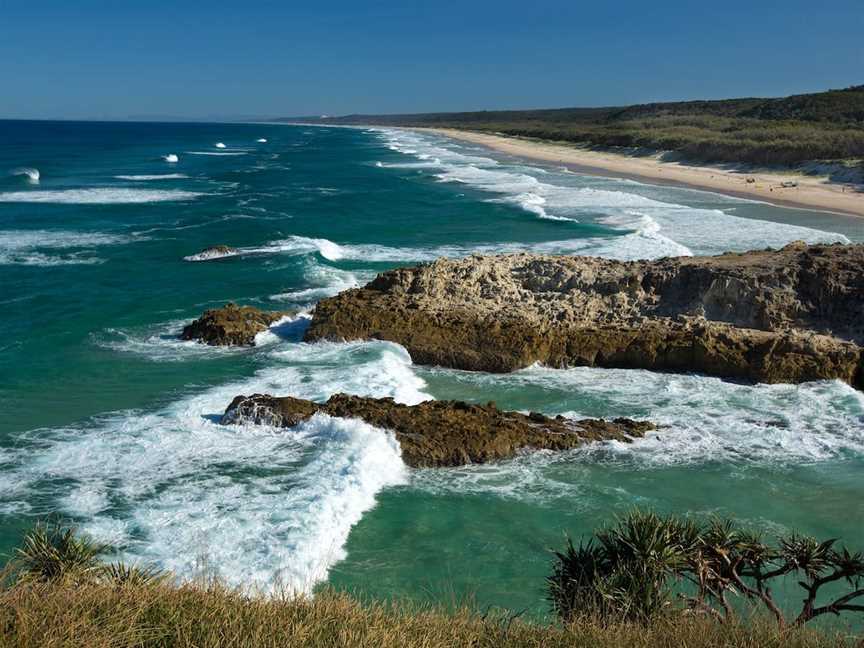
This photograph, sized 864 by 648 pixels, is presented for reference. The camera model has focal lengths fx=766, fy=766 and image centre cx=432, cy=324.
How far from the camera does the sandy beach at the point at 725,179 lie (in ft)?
141

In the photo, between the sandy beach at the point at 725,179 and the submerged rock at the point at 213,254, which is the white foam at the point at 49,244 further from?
the sandy beach at the point at 725,179

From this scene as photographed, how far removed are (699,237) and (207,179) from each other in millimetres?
44995

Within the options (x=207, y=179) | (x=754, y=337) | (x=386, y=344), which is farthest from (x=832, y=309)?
(x=207, y=179)

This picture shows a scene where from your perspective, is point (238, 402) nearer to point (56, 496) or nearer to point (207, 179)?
point (56, 496)

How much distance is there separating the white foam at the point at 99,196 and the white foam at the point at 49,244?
1165cm

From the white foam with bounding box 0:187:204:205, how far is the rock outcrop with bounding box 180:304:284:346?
3169 cm

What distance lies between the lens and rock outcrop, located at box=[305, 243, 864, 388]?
15961 mm

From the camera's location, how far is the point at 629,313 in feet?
58.1

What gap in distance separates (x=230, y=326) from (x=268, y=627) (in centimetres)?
1394

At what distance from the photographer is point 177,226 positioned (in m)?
38.4

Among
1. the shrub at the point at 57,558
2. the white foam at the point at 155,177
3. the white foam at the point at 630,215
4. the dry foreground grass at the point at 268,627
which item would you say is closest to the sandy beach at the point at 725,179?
the white foam at the point at 630,215

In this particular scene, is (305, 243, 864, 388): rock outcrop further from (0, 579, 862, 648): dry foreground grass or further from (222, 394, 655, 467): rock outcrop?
(0, 579, 862, 648): dry foreground grass

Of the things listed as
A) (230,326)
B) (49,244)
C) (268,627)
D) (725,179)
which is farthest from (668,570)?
(725,179)

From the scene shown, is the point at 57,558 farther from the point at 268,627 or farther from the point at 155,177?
the point at 155,177
